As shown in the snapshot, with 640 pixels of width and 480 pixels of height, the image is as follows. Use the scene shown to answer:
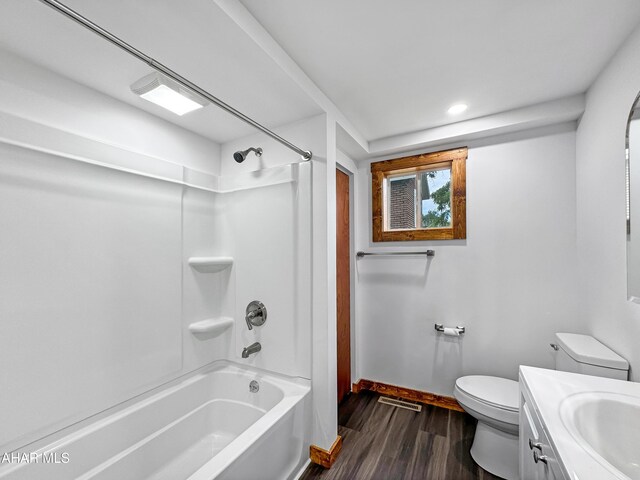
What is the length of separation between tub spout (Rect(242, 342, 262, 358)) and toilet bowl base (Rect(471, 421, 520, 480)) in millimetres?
1563

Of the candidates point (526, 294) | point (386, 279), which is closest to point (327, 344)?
point (386, 279)

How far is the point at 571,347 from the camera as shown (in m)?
1.57

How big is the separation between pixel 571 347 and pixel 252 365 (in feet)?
6.65

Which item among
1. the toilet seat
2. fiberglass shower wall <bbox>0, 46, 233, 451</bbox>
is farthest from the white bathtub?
the toilet seat

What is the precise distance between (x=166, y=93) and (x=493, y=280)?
2535 millimetres

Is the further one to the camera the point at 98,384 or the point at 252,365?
the point at 252,365

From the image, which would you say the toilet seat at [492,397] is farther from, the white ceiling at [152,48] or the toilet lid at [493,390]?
the white ceiling at [152,48]

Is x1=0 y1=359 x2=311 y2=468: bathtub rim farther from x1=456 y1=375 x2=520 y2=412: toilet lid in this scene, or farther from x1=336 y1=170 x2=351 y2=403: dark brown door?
x1=456 y1=375 x2=520 y2=412: toilet lid

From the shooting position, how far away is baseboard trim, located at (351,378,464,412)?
7.60 ft

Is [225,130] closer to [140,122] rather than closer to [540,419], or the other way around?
[140,122]

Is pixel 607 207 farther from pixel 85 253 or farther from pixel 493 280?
pixel 85 253

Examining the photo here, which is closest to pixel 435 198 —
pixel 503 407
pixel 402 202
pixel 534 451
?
pixel 402 202

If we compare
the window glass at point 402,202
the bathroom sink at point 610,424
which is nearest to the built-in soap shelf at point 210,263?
the window glass at point 402,202

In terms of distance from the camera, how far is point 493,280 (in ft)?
7.16
